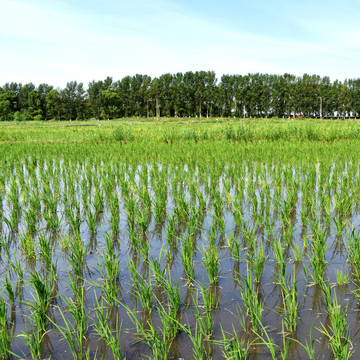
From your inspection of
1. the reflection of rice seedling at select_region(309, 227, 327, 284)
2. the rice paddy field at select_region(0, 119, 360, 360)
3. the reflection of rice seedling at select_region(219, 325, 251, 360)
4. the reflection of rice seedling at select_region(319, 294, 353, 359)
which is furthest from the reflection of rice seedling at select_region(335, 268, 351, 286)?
the reflection of rice seedling at select_region(219, 325, 251, 360)

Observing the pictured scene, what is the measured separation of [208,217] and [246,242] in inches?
37.1

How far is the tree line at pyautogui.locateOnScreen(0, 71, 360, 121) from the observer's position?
6025cm

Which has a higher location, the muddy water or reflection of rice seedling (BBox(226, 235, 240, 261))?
reflection of rice seedling (BBox(226, 235, 240, 261))

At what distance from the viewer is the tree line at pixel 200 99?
60250 millimetres

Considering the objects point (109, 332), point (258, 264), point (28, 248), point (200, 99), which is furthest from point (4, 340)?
point (200, 99)

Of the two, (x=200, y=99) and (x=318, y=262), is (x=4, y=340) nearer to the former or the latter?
(x=318, y=262)

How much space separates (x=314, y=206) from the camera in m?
4.43

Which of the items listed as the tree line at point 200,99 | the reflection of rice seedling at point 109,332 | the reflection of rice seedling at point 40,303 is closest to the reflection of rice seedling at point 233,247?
the reflection of rice seedling at point 109,332

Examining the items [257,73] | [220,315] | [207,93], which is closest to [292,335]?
[220,315]

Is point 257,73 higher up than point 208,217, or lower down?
higher up

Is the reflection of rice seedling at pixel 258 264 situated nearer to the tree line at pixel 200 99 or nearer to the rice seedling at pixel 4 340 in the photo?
the rice seedling at pixel 4 340

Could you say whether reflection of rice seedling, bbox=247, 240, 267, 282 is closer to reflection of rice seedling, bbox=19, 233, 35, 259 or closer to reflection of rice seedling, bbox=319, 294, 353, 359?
reflection of rice seedling, bbox=319, 294, 353, 359

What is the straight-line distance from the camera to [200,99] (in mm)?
60844

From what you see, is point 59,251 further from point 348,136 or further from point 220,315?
point 348,136
